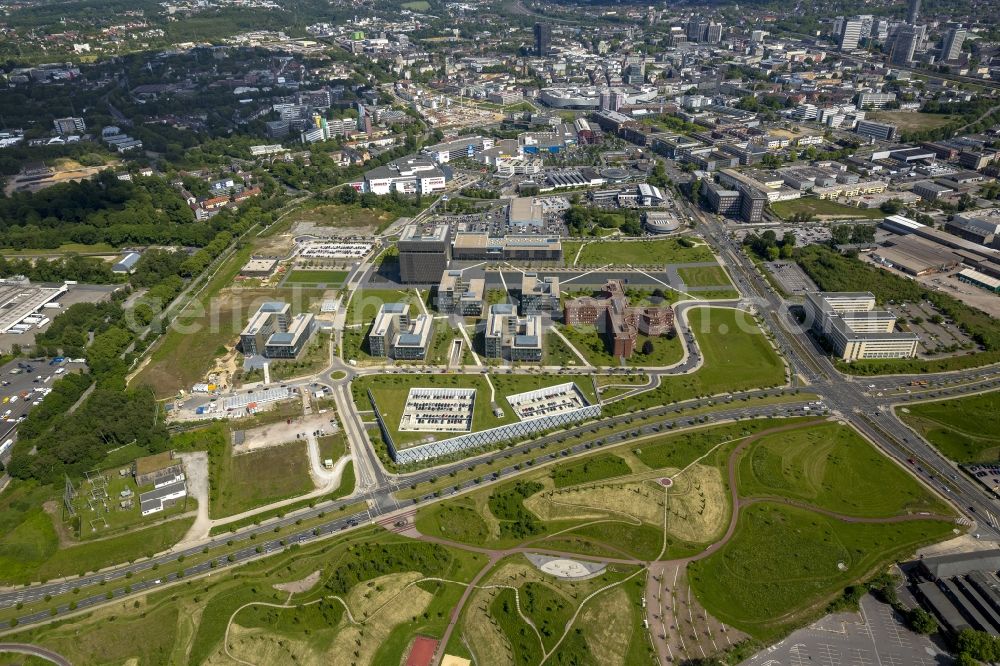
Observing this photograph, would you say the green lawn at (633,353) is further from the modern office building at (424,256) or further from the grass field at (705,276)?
the modern office building at (424,256)

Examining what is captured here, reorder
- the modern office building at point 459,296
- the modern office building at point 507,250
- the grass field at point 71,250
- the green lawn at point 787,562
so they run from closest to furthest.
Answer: the green lawn at point 787,562 < the modern office building at point 459,296 < the modern office building at point 507,250 < the grass field at point 71,250

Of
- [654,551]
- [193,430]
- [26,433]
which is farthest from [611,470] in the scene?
[26,433]

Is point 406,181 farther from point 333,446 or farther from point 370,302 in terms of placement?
point 333,446

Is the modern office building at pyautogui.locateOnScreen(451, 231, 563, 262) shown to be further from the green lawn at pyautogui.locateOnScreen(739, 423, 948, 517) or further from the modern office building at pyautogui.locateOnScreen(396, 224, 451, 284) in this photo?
the green lawn at pyautogui.locateOnScreen(739, 423, 948, 517)

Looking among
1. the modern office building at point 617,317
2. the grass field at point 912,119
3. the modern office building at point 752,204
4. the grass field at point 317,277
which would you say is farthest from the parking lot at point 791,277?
the grass field at point 912,119

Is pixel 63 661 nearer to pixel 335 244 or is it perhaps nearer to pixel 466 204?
pixel 335 244

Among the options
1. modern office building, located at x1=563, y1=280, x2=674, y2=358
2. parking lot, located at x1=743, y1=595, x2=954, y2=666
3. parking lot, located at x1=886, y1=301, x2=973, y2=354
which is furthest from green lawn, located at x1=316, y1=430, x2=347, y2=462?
parking lot, located at x1=886, y1=301, x2=973, y2=354
